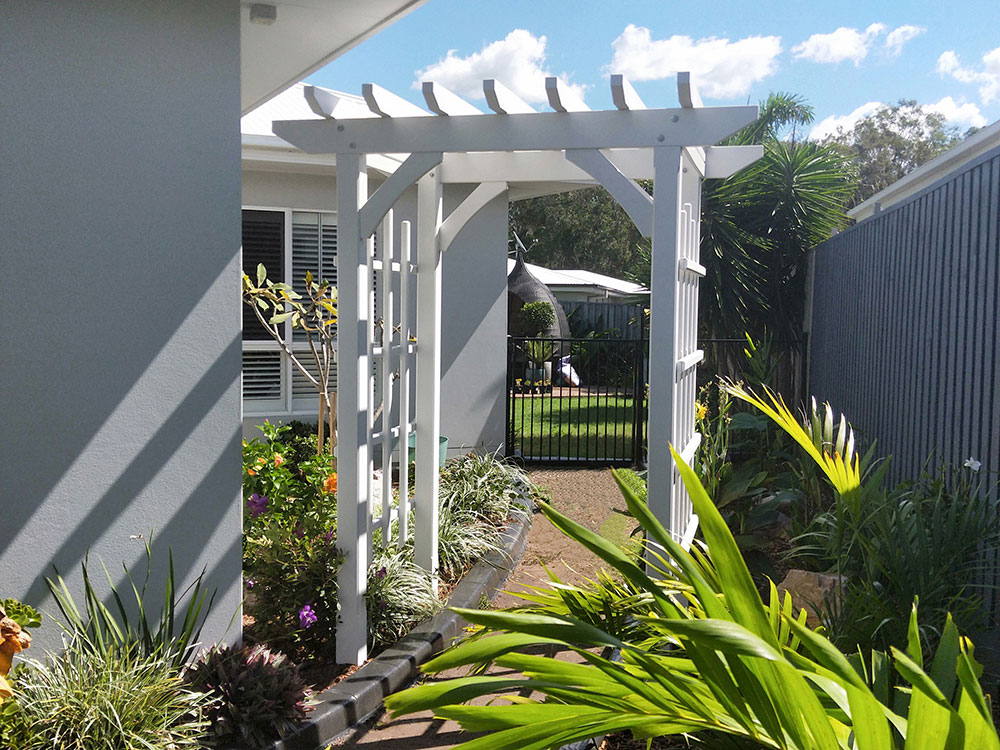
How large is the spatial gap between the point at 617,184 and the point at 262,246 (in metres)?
4.93

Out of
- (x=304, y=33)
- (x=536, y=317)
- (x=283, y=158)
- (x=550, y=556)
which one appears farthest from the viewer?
(x=536, y=317)

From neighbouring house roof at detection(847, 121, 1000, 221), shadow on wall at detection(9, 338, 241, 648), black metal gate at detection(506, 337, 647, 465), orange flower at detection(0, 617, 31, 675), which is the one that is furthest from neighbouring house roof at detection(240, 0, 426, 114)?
neighbouring house roof at detection(847, 121, 1000, 221)

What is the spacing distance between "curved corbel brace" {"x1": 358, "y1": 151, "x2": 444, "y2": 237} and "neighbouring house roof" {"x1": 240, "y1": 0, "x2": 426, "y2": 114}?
2.28 ft

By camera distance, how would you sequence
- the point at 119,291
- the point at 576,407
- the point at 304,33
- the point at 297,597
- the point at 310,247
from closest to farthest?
the point at 119,291, the point at 297,597, the point at 304,33, the point at 310,247, the point at 576,407

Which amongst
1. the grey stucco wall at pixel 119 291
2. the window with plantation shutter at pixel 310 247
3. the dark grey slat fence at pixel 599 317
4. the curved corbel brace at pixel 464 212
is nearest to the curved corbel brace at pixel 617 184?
the curved corbel brace at pixel 464 212

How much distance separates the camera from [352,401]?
4.40m

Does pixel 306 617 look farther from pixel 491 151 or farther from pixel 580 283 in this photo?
pixel 580 283

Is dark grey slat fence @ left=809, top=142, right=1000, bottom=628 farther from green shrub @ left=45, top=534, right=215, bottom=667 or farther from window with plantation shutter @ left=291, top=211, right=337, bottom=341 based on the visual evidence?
window with plantation shutter @ left=291, top=211, right=337, bottom=341

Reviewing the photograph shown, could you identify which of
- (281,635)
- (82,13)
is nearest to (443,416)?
(281,635)

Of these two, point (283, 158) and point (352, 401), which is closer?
point (352, 401)

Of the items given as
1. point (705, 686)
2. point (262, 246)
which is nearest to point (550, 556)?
point (262, 246)

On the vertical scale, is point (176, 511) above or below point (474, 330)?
below

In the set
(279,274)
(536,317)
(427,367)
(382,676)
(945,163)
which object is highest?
(945,163)

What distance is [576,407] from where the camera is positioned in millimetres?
17750
